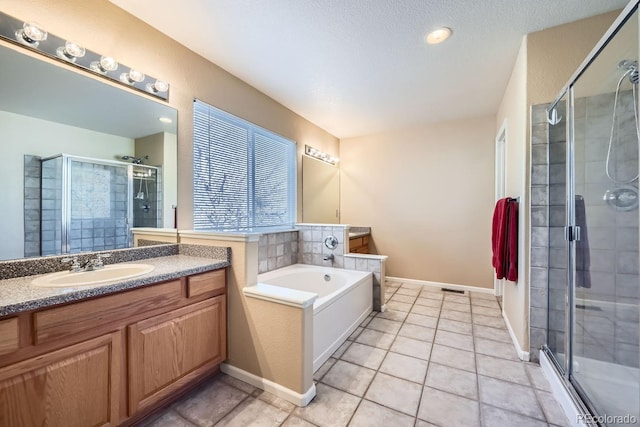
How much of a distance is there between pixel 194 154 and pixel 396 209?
3.00m

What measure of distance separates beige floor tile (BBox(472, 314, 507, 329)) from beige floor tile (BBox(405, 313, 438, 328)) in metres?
0.42

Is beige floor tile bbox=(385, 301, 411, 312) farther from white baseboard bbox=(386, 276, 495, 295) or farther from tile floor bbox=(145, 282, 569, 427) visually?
white baseboard bbox=(386, 276, 495, 295)

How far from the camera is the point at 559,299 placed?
71.4 inches

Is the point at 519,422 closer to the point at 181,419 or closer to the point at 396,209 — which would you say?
the point at 181,419

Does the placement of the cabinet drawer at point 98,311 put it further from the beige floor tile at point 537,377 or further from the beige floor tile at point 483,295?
the beige floor tile at point 483,295

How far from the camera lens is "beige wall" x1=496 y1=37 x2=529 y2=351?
6.45ft

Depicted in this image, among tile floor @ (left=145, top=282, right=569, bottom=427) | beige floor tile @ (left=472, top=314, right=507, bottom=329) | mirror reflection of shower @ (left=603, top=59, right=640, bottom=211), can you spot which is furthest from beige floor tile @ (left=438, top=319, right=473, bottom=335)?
mirror reflection of shower @ (left=603, top=59, right=640, bottom=211)

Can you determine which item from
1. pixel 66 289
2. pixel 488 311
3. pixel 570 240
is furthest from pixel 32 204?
pixel 488 311

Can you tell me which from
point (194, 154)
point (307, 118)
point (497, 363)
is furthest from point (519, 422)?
point (307, 118)

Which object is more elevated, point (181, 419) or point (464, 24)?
point (464, 24)

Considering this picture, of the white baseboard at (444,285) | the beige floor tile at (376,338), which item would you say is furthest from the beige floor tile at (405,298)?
the beige floor tile at (376,338)

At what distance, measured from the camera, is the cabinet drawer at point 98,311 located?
104 centimetres

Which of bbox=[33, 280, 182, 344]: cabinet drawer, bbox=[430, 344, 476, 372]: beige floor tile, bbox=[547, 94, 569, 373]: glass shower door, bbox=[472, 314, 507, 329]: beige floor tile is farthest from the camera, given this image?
bbox=[472, 314, 507, 329]: beige floor tile

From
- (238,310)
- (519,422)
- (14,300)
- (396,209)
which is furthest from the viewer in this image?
(396,209)
